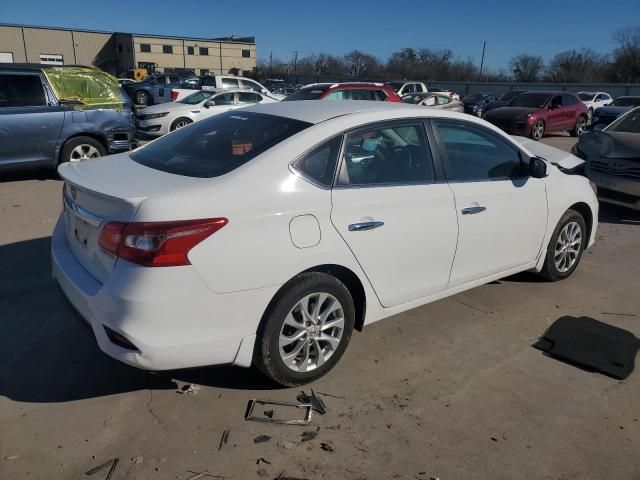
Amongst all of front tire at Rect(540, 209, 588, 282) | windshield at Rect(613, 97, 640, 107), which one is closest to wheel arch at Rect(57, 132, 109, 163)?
front tire at Rect(540, 209, 588, 282)

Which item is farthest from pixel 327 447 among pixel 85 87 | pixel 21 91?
pixel 85 87

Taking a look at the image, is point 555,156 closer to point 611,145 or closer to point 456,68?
point 611,145

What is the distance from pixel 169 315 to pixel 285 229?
0.73 meters

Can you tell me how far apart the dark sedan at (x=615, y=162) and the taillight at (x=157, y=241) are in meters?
6.65

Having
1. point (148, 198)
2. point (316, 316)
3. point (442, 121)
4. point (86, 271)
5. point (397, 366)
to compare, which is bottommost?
point (397, 366)

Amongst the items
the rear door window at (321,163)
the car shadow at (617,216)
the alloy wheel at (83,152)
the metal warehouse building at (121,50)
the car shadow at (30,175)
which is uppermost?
the metal warehouse building at (121,50)

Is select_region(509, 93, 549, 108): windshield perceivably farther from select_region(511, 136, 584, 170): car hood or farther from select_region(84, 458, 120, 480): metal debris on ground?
select_region(84, 458, 120, 480): metal debris on ground

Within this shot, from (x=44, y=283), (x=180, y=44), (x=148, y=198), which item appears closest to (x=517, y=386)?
(x=148, y=198)

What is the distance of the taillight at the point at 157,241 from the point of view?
8.26ft

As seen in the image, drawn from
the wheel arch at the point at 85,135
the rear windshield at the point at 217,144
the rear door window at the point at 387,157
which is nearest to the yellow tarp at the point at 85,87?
the wheel arch at the point at 85,135

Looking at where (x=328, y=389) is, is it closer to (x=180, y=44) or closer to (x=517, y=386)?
(x=517, y=386)

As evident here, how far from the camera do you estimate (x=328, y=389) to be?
10.5ft

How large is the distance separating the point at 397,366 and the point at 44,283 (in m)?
3.09

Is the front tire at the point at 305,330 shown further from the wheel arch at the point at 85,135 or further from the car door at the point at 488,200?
the wheel arch at the point at 85,135
